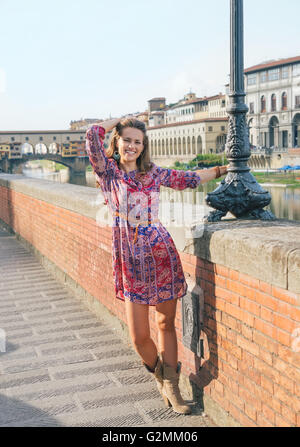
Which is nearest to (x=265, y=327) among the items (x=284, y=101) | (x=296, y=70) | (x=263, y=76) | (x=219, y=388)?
(x=219, y=388)

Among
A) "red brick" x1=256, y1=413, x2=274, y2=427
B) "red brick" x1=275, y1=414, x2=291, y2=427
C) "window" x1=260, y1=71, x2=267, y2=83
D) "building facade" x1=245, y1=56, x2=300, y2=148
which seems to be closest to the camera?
"red brick" x1=275, y1=414, x2=291, y2=427

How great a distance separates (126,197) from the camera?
278 cm

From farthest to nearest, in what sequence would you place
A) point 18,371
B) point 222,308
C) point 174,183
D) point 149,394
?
point 18,371, point 149,394, point 174,183, point 222,308

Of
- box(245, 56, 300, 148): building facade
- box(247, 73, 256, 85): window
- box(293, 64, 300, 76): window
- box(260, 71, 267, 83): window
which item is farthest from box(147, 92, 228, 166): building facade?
box(293, 64, 300, 76): window

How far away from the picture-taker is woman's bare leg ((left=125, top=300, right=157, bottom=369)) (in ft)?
9.11

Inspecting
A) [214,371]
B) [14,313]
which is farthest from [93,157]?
[14,313]

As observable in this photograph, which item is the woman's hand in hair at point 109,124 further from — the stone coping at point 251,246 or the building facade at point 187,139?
the building facade at point 187,139

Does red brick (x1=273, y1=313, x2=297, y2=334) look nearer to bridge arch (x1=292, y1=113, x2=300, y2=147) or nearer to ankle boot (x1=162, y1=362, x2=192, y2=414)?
ankle boot (x1=162, y1=362, x2=192, y2=414)

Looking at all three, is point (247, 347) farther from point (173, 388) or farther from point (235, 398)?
point (173, 388)

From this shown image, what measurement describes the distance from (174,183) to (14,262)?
4.98 metres

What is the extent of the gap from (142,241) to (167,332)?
49cm

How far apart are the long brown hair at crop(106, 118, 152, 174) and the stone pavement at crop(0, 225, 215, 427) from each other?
1.22 meters
